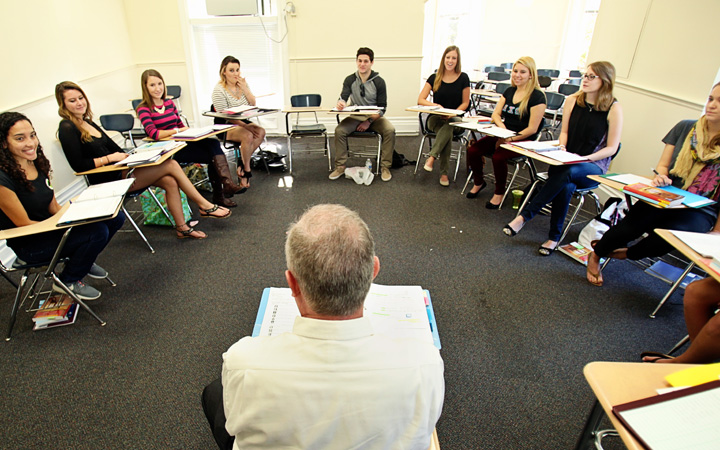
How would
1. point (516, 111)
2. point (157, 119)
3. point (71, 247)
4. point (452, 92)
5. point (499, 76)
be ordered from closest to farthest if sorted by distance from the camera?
1. point (71, 247)
2. point (157, 119)
3. point (516, 111)
4. point (452, 92)
5. point (499, 76)

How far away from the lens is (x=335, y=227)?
87 centimetres

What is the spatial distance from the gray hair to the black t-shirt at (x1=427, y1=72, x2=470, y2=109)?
395cm

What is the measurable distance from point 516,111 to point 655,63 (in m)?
1.36

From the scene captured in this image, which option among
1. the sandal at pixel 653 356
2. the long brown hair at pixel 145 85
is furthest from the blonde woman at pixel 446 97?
the long brown hair at pixel 145 85

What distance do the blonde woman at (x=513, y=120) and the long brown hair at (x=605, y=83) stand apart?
61 cm

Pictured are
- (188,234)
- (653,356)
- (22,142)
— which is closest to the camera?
(653,356)

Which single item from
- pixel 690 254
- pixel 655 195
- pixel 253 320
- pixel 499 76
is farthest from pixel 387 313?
pixel 499 76

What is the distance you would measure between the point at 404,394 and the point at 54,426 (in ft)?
5.89

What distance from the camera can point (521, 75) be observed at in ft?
11.8

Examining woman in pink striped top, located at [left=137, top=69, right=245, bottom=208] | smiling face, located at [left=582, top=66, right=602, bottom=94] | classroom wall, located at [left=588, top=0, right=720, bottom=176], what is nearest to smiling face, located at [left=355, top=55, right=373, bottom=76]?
woman in pink striped top, located at [left=137, top=69, right=245, bottom=208]

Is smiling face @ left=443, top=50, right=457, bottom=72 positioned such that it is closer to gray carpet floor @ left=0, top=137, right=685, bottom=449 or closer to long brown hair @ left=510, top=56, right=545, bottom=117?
long brown hair @ left=510, top=56, right=545, bottom=117

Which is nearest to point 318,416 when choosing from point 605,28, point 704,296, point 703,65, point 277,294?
point 277,294

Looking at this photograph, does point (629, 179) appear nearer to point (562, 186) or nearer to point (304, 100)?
point (562, 186)

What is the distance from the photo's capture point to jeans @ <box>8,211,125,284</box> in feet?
6.87
